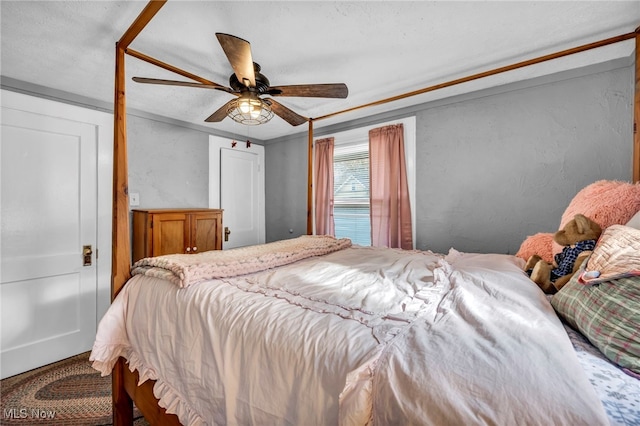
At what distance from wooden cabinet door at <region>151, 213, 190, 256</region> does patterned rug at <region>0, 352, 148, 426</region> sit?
1015 mm

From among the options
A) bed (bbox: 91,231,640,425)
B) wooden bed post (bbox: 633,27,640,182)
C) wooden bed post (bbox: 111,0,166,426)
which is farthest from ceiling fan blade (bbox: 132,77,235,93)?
wooden bed post (bbox: 633,27,640,182)

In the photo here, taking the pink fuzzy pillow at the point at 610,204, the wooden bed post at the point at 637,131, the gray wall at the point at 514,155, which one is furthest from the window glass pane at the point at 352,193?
the wooden bed post at the point at 637,131

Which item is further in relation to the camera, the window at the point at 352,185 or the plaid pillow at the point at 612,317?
the window at the point at 352,185

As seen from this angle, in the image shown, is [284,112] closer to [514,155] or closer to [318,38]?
[318,38]

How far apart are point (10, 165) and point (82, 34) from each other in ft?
4.27

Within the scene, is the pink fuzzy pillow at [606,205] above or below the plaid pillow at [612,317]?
above

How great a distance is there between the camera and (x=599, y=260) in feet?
2.74

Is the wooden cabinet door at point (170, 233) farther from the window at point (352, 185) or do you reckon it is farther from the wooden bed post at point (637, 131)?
the wooden bed post at point (637, 131)

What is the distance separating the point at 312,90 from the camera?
1.74m

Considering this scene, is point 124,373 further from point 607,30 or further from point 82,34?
point 607,30

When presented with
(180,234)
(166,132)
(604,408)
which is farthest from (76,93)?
(604,408)

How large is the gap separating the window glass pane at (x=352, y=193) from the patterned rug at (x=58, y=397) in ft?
8.06

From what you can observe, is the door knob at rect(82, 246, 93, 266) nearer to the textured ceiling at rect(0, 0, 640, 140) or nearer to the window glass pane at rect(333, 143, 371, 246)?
the textured ceiling at rect(0, 0, 640, 140)

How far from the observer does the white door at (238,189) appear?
11.2ft
